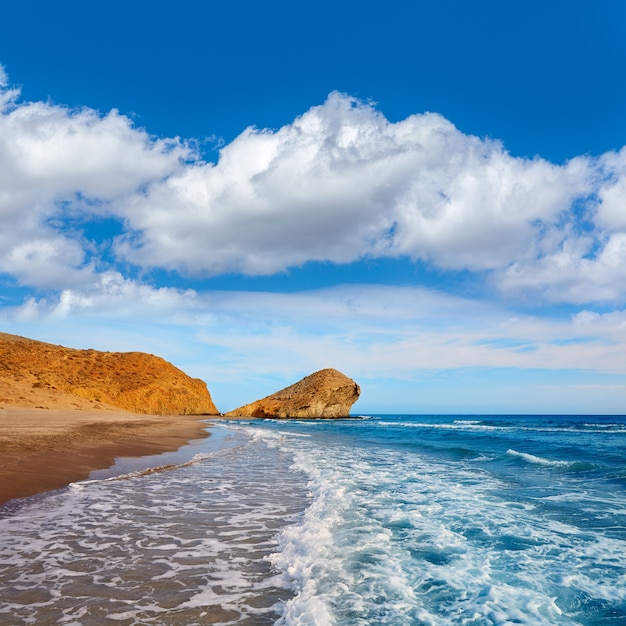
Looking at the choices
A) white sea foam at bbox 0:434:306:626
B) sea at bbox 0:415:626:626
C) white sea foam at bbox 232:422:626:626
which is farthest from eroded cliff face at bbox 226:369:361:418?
white sea foam at bbox 0:434:306:626

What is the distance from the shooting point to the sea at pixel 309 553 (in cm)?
460

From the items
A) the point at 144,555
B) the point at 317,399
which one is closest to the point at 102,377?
the point at 317,399

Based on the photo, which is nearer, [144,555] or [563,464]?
[144,555]

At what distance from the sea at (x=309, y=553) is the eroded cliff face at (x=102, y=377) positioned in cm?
4259

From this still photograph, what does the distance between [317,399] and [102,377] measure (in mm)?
40623

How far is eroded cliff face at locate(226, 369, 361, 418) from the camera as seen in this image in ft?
303

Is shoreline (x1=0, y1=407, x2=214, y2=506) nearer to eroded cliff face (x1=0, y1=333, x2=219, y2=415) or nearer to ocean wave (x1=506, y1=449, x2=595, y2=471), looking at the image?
ocean wave (x1=506, y1=449, x2=595, y2=471)

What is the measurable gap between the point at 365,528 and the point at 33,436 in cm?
1488

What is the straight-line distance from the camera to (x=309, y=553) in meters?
6.33

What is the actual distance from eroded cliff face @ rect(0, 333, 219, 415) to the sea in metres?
42.6

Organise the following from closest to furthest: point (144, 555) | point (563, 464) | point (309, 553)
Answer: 1. point (144, 555)
2. point (309, 553)
3. point (563, 464)

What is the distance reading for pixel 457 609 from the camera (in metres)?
4.87

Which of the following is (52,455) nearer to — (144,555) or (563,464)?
(144,555)

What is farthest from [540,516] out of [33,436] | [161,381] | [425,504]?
[161,381]
